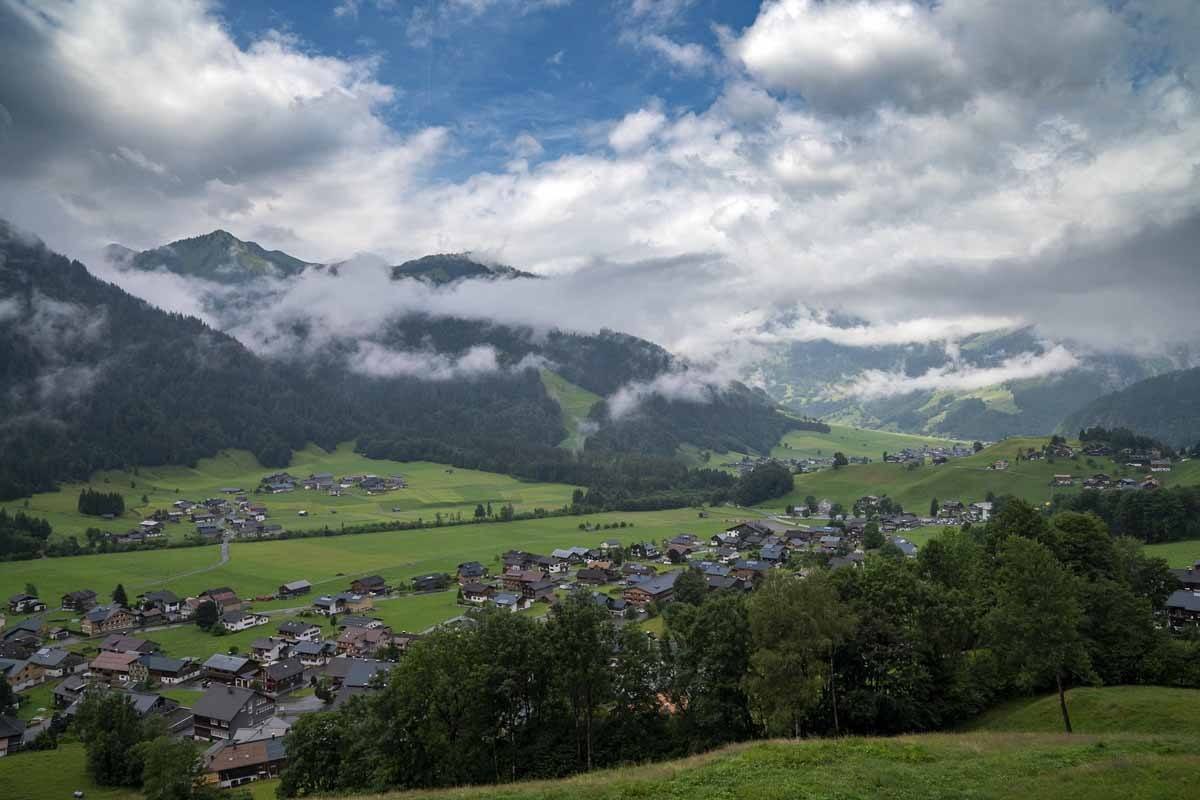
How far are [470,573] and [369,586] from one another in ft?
43.1

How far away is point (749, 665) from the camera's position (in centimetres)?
2822

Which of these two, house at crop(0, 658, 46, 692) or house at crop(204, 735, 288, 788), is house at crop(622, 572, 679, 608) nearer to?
house at crop(204, 735, 288, 788)

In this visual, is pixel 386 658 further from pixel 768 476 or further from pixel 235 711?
pixel 768 476

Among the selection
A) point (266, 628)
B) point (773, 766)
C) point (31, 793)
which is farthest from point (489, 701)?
point (266, 628)

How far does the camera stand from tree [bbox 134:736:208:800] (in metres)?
34.4

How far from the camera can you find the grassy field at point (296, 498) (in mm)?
130250

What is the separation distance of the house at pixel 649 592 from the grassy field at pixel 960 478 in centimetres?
7847

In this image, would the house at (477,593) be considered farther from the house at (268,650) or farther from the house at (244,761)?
the house at (244,761)

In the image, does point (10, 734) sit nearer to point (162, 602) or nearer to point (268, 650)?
point (268, 650)

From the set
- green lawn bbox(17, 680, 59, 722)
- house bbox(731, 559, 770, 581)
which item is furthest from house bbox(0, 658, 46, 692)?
house bbox(731, 559, 770, 581)

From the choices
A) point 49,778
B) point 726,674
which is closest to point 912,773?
point 726,674

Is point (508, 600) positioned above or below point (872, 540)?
below

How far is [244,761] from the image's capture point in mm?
46156

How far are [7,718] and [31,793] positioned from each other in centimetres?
1437
